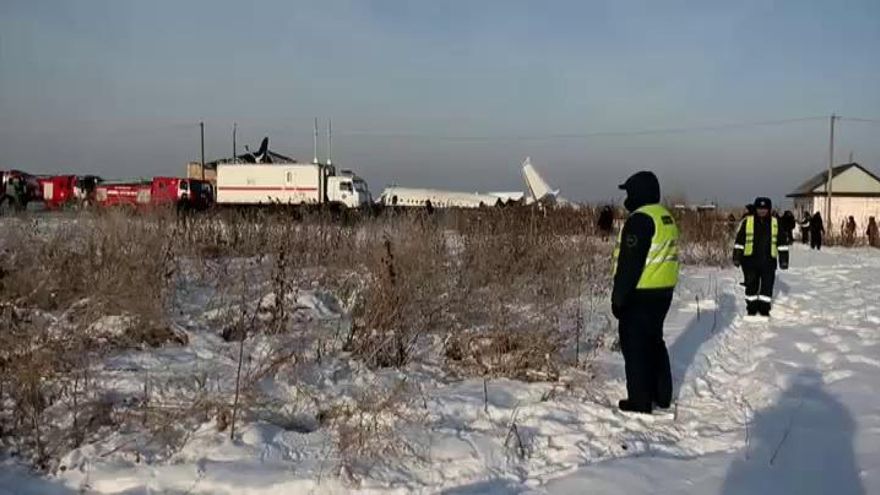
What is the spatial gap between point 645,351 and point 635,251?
802 mm

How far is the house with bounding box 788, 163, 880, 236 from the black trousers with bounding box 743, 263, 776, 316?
4563 centimetres

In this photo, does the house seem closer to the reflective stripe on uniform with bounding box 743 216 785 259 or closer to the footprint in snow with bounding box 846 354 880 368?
the reflective stripe on uniform with bounding box 743 216 785 259

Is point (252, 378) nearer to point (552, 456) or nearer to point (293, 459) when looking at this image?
point (293, 459)

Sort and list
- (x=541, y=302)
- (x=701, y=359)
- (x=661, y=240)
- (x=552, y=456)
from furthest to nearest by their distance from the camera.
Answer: (x=541, y=302) → (x=701, y=359) → (x=661, y=240) → (x=552, y=456)

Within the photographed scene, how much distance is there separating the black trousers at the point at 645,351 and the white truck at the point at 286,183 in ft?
129

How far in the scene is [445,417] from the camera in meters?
5.08

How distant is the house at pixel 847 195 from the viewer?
51812 millimetres

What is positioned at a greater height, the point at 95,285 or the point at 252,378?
the point at 95,285

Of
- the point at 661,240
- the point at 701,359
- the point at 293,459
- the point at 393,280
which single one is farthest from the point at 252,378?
the point at 701,359

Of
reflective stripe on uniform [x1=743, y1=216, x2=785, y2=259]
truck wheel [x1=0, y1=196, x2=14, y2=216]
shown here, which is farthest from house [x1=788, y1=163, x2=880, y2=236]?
truck wheel [x1=0, y1=196, x2=14, y2=216]

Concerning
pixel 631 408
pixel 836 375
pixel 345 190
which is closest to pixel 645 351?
pixel 631 408

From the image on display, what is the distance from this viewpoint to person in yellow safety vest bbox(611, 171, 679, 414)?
544 cm

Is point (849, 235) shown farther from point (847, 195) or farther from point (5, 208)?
point (5, 208)

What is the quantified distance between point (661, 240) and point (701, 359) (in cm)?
252
